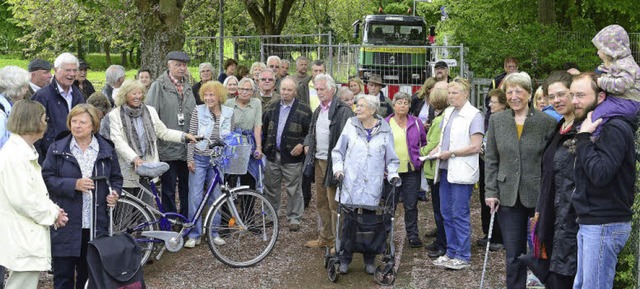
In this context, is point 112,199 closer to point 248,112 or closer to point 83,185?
point 83,185

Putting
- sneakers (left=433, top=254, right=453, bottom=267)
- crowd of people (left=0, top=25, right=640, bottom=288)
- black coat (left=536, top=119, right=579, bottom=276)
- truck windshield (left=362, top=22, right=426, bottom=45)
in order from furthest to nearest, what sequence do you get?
truck windshield (left=362, top=22, right=426, bottom=45)
sneakers (left=433, top=254, right=453, bottom=267)
black coat (left=536, top=119, right=579, bottom=276)
crowd of people (left=0, top=25, right=640, bottom=288)

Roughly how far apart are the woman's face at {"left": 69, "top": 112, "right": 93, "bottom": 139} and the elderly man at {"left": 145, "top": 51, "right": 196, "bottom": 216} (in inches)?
91.9

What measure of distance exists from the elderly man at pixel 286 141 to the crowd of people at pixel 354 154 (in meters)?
0.02

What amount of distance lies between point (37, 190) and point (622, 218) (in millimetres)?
4006

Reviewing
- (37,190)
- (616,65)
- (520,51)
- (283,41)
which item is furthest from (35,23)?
(616,65)

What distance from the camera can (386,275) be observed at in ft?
25.1

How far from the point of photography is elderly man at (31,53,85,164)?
7910 millimetres

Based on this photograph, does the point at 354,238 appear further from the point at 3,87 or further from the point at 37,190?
the point at 3,87

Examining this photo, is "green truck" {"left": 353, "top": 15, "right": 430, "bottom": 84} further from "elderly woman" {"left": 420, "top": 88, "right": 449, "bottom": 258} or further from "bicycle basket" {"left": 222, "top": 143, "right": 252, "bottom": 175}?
"bicycle basket" {"left": 222, "top": 143, "right": 252, "bottom": 175}

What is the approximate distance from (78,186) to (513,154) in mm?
3668

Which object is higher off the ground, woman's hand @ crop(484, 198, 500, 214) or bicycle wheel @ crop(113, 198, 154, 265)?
woman's hand @ crop(484, 198, 500, 214)

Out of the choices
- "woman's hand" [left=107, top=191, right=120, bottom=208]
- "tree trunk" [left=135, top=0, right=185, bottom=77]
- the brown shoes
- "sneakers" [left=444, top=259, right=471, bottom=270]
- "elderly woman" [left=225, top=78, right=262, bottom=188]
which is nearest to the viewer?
"woman's hand" [left=107, top=191, right=120, bottom=208]

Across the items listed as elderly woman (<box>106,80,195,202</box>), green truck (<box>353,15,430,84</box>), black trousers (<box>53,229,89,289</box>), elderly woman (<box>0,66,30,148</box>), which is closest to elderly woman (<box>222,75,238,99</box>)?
elderly woman (<box>106,80,195,202</box>)

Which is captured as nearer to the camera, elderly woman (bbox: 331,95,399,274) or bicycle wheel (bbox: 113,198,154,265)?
bicycle wheel (bbox: 113,198,154,265)
